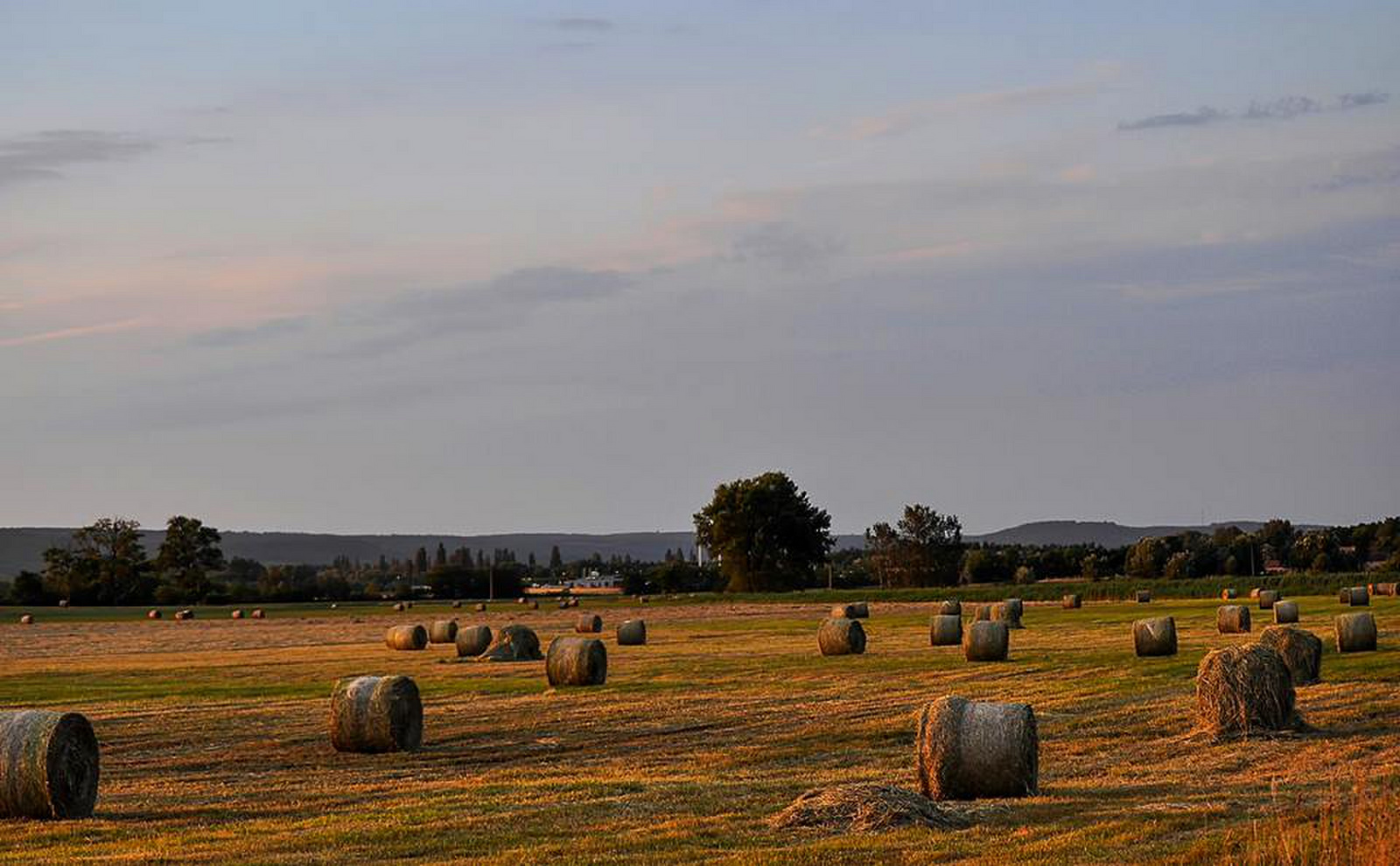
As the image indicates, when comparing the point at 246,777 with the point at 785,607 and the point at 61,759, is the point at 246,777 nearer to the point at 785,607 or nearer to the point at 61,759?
the point at 61,759

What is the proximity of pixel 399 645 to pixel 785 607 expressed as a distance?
4429 centimetres

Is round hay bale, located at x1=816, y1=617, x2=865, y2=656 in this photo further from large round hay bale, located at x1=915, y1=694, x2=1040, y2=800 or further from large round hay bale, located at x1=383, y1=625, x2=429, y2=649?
large round hay bale, located at x1=915, y1=694, x2=1040, y2=800

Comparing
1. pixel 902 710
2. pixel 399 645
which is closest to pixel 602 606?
pixel 399 645

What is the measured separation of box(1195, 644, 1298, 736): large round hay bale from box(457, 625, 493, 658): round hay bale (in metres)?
28.8

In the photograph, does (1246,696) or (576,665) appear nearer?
(1246,696)

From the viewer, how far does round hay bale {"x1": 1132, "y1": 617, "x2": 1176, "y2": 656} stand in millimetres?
41188

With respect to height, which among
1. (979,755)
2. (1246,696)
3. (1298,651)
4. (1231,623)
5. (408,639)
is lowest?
(979,755)

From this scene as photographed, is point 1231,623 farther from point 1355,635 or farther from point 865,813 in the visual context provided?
point 865,813

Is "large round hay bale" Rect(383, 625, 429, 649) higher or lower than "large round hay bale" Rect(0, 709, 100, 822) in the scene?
higher

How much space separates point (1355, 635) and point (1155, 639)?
13.9 ft

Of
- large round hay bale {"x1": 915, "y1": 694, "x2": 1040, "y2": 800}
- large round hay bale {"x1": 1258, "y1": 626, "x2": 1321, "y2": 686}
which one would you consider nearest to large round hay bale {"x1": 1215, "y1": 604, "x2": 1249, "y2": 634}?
large round hay bale {"x1": 1258, "y1": 626, "x2": 1321, "y2": 686}

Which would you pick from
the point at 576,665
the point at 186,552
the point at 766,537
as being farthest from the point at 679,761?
the point at 186,552

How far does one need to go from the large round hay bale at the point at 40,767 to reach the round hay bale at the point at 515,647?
27688mm

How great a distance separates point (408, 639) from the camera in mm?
57688
